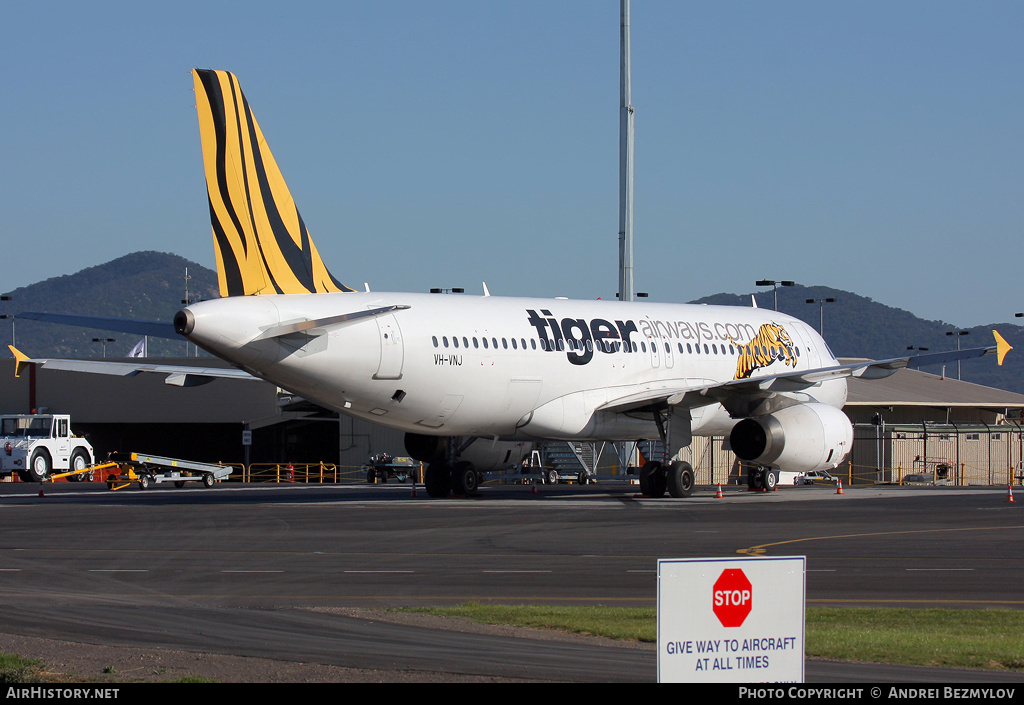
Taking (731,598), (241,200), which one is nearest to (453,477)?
(241,200)

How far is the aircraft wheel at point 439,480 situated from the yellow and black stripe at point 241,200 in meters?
7.40

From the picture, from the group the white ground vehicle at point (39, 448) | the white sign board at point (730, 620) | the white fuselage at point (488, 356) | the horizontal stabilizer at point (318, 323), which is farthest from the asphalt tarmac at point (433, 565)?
the white ground vehicle at point (39, 448)

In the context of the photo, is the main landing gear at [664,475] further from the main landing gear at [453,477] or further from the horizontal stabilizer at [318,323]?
the horizontal stabilizer at [318,323]

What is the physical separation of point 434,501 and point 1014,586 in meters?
17.5

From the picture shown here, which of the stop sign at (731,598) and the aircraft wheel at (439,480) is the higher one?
the stop sign at (731,598)

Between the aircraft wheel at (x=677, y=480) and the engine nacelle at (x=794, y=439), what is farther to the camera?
the aircraft wheel at (x=677, y=480)

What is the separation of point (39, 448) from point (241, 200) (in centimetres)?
2753

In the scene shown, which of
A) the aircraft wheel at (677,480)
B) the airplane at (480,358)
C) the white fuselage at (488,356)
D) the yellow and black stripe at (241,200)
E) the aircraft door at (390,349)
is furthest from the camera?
the aircraft wheel at (677,480)

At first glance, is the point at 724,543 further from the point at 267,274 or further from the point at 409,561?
the point at 267,274

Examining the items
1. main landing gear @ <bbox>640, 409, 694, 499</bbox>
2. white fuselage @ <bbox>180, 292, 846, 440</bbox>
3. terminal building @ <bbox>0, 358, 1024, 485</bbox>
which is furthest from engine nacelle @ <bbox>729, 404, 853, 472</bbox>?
terminal building @ <bbox>0, 358, 1024, 485</bbox>

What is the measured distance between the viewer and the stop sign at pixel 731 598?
6051 mm

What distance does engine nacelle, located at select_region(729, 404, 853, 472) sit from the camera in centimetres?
3092

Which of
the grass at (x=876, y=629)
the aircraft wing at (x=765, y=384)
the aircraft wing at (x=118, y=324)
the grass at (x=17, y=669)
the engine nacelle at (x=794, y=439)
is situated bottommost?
the grass at (x=876, y=629)

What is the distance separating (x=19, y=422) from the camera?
50156 millimetres
